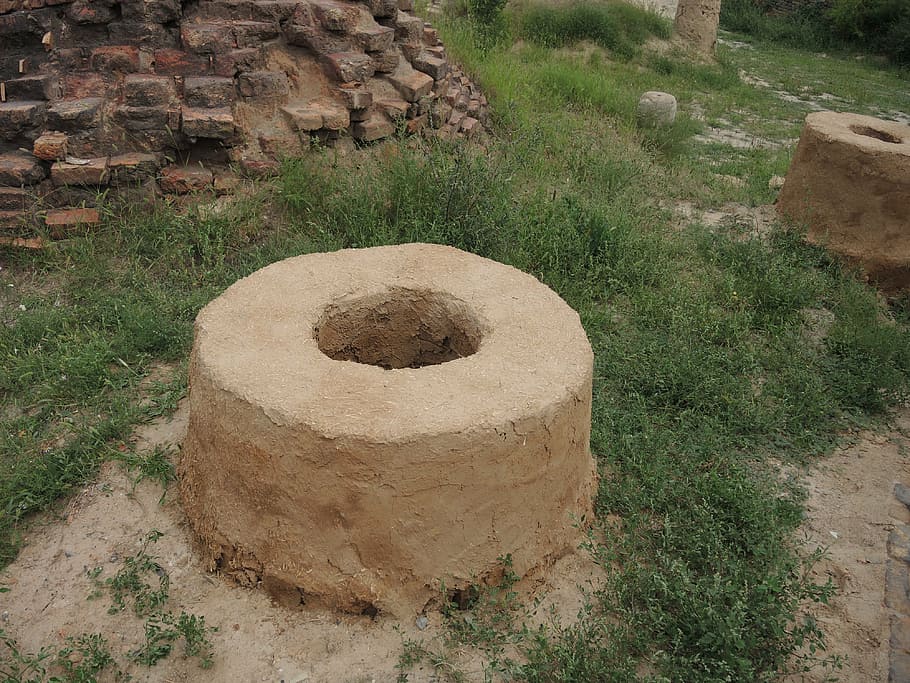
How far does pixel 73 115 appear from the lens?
4102 millimetres

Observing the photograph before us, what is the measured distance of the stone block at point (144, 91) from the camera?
418cm

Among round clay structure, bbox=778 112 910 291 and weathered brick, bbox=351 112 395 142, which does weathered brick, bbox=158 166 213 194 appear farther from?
round clay structure, bbox=778 112 910 291

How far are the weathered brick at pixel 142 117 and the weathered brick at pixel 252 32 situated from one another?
612 mm

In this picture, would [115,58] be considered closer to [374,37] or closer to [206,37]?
[206,37]

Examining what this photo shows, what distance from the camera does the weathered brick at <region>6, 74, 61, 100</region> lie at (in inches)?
164

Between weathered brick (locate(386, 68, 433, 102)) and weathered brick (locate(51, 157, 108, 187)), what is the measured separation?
1.92 m

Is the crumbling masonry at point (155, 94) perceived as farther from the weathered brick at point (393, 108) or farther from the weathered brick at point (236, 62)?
the weathered brick at point (393, 108)

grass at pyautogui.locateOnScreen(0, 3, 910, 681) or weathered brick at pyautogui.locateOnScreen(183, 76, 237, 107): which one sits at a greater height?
weathered brick at pyautogui.locateOnScreen(183, 76, 237, 107)

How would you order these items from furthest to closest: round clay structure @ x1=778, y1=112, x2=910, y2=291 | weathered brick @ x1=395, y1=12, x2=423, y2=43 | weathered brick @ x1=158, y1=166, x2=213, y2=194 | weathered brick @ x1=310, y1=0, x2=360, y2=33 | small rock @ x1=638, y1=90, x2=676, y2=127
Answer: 1. small rock @ x1=638, y1=90, x2=676, y2=127
2. weathered brick @ x1=395, y1=12, x2=423, y2=43
3. round clay structure @ x1=778, y1=112, x2=910, y2=291
4. weathered brick @ x1=310, y1=0, x2=360, y2=33
5. weathered brick @ x1=158, y1=166, x2=213, y2=194

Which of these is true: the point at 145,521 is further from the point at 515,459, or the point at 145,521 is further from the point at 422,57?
the point at 422,57

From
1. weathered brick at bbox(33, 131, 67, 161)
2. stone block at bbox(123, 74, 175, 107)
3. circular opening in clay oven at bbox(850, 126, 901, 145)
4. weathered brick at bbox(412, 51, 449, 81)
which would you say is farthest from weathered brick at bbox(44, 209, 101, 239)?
circular opening in clay oven at bbox(850, 126, 901, 145)

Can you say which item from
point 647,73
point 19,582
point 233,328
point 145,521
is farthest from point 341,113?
point 647,73

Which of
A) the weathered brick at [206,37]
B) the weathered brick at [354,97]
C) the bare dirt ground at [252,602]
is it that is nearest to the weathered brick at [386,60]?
the weathered brick at [354,97]

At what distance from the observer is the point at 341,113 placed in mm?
4594
